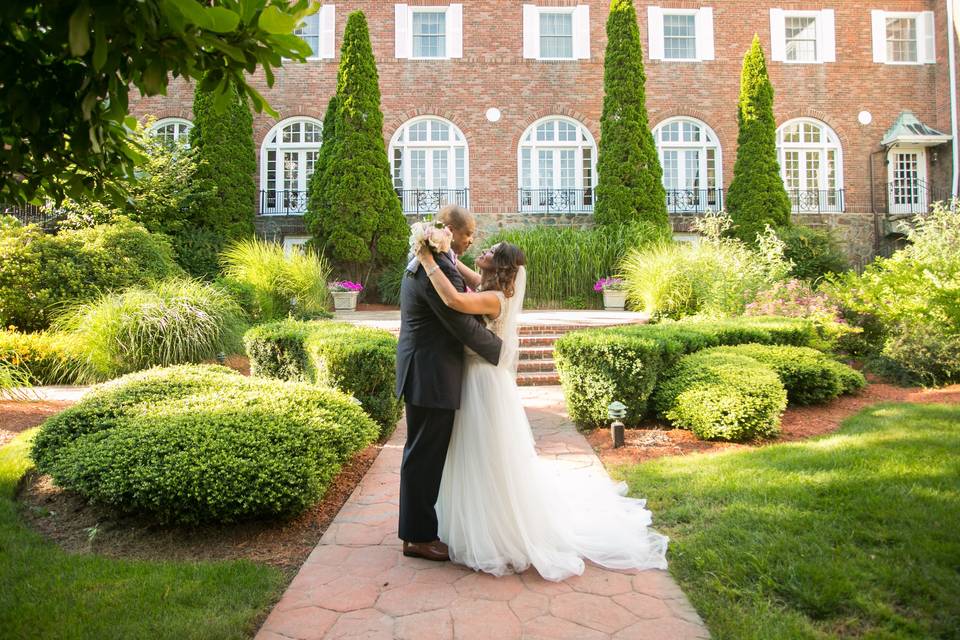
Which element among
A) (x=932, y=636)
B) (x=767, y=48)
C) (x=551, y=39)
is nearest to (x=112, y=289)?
(x=932, y=636)

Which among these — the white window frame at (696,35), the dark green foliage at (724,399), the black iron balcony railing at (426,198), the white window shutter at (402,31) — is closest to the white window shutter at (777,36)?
the white window frame at (696,35)

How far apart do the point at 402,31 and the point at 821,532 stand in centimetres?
1745

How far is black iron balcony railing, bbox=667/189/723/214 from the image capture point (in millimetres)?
17516

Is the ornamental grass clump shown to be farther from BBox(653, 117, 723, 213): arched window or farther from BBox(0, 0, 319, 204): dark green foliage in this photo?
BBox(653, 117, 723, 213): arched window

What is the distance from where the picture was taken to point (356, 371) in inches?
201

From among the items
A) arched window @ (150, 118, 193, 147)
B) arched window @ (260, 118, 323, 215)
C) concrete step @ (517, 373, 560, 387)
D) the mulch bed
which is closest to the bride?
the mulch bed

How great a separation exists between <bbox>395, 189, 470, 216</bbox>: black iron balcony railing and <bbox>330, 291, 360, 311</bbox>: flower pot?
4.91 meters

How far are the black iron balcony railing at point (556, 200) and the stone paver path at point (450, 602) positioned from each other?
1486cm

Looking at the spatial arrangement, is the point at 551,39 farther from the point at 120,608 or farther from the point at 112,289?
the point at 120,608

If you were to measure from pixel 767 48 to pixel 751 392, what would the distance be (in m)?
16.7

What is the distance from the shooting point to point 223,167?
14938 mm

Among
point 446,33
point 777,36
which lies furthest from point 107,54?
point 777,36

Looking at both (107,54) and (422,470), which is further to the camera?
(422,470)

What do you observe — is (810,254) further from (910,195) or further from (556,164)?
(556,164)
